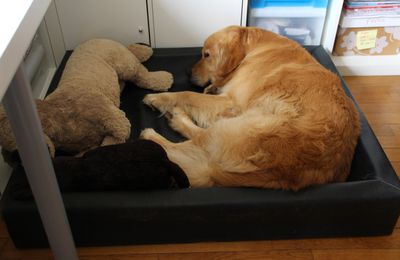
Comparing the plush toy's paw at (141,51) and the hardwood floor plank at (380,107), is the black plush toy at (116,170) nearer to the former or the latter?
the plush toy's paw at (141,51)

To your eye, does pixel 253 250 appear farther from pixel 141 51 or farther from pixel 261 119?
pixel 141 51

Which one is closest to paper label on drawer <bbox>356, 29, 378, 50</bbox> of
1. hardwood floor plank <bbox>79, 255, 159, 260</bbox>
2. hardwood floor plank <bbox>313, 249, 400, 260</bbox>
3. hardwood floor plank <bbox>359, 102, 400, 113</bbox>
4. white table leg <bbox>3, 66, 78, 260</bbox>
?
hardwood floor plank <bbox>359, 102, 400, 113</bbox>

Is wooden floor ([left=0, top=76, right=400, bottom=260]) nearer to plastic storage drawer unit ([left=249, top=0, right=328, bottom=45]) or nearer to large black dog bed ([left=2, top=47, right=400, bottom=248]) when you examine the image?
large black dog bed ([left=2, top=47, right=400, bottom=248])

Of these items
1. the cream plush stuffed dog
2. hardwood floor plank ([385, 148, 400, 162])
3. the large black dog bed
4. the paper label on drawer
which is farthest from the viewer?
the paper label on drawer

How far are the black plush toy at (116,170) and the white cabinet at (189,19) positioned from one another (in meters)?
1.01

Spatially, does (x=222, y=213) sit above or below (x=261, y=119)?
below

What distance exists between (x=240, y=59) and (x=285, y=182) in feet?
2.22

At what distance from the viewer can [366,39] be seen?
2.29 metres

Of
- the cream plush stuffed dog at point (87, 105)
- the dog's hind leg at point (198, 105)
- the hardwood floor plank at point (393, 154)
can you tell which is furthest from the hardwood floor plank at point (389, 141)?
the cream plush stuffed dog at point (87, 105)

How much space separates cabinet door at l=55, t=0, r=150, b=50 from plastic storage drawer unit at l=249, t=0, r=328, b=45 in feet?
1.98

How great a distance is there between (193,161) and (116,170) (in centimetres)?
30

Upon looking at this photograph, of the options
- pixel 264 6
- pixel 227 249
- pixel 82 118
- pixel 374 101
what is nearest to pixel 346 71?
pixel 374 101

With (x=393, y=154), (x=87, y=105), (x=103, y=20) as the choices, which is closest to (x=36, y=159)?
(x=87, y=105)

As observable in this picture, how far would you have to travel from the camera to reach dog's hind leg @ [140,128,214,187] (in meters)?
1.46
